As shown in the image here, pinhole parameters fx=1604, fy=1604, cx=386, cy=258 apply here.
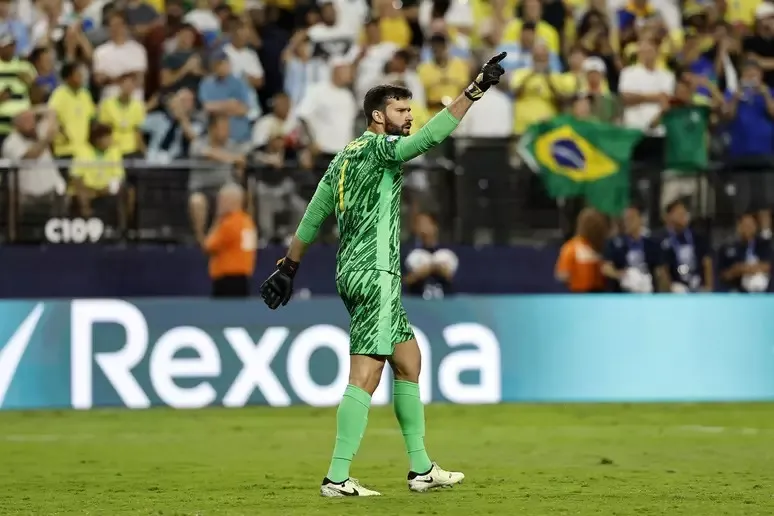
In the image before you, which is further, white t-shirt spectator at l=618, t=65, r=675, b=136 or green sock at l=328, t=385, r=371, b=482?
white t-shirt spectator at l=618, t=65, r=675, b=136

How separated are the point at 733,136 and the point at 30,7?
338 inches

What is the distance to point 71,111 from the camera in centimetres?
1778

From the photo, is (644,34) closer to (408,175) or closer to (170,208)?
(408,175)

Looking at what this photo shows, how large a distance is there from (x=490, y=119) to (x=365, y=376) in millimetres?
10218

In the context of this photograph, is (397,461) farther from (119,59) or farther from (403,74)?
(119,59)

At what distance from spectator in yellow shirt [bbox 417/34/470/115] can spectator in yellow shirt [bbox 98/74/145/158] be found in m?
3.30

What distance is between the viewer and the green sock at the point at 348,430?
8578 mm

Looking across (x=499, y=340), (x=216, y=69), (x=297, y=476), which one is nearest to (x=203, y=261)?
(x=216, y=69)

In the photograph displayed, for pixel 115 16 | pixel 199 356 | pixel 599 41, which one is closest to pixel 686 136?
pixel 599 41

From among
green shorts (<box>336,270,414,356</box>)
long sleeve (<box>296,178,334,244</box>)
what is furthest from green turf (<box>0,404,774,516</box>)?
long sleeve (<box>296,178,334,244</box>)

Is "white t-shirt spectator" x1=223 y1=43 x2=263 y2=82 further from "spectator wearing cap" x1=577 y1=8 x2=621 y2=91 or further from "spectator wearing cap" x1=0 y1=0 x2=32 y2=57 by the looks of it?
"spectator wearing cap" x1=577 y1=8 x2=621 y2=91

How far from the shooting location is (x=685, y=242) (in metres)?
17.8

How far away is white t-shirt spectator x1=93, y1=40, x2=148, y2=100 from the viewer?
730 inches

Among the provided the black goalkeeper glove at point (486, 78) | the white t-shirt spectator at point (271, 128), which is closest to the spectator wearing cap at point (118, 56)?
the white t-shirt spectator at point (271, 128)
